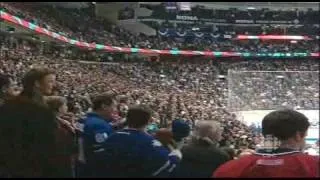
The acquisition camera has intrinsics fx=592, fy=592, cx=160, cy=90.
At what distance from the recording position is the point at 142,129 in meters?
2.99

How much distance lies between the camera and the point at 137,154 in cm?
288

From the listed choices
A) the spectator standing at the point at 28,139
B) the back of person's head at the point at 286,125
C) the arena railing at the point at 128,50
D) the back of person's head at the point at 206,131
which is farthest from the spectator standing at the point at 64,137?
the arena railing at the point at 128,50

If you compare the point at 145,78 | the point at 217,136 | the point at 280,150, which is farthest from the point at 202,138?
the point at 145,78

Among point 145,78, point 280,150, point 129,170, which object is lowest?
point 145,78

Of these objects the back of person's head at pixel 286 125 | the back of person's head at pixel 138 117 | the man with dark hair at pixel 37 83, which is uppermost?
the man with dark hair at pixel 37 83

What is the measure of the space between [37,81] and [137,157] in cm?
65

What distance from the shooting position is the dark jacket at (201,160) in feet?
9.59

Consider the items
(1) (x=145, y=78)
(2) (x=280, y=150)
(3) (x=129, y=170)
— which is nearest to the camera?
(2) (x=280, y=150)

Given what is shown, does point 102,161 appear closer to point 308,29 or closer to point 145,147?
point 145,147

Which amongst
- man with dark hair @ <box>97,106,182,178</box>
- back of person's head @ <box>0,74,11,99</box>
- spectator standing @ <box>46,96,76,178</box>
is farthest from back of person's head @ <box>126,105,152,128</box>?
back of person's head @ <box>0,74,11,99</box>

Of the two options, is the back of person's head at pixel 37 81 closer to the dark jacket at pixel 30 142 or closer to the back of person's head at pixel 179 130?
the dark jacket at pixel 30 142

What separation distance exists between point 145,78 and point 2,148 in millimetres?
30303

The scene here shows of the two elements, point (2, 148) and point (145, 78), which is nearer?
point (2, 148)

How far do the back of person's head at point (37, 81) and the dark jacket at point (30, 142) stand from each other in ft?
0.38
